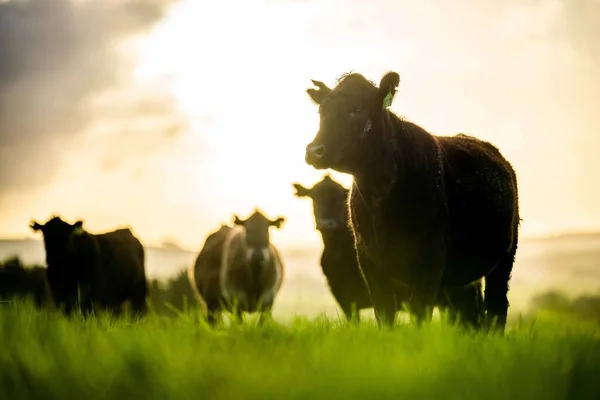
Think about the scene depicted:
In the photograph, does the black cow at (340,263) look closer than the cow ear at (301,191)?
Yes

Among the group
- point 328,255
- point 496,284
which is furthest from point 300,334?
point 328,255

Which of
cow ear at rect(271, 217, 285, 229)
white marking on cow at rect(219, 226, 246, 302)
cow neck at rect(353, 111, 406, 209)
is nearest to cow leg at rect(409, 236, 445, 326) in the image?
cow neck at rect(353, 111, 406, 209)

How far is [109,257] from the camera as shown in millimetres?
15688

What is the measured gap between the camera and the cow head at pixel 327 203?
9.95m

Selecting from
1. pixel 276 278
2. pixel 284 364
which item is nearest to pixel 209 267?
pixel 276 278

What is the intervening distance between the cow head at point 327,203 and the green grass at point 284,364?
16.0 feet

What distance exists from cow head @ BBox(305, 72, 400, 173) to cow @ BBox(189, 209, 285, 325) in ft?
23.9

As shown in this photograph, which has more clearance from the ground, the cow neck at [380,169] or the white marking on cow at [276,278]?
the cow neck at [380,169]

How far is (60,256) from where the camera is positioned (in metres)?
13.8

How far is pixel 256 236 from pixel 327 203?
3.84 meters

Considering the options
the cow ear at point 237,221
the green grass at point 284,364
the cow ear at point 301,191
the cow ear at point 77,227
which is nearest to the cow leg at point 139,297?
the cow ear at point 77,227

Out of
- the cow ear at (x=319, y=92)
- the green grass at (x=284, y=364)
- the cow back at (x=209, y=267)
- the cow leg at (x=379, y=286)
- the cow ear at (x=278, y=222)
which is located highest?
the cow ear at (x=319, y=92)

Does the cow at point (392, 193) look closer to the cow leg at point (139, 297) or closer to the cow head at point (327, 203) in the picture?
the cow head at point (327, 203)

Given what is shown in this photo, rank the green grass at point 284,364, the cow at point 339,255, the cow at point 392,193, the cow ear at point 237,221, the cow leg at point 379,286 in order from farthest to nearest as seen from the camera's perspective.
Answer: the cow ear at point 237,221 → the cow at point 339,255 → the cow leg at point 379,286 → the cow at point 392,193 → the green grass at point 284,364
